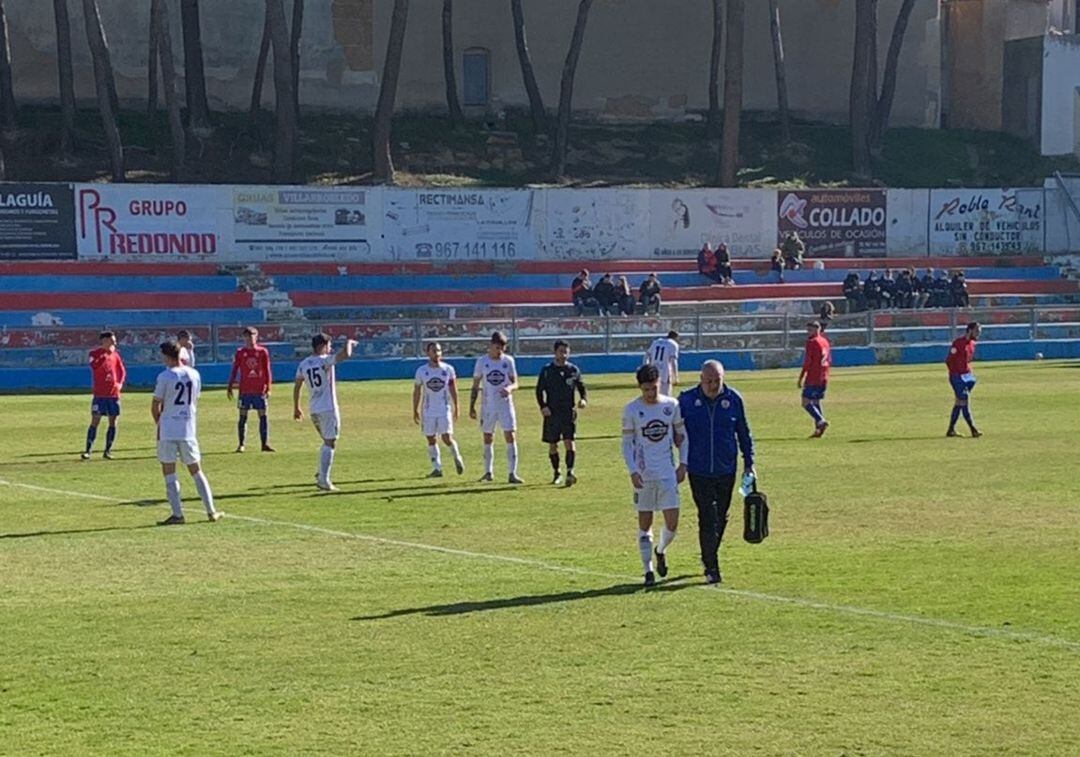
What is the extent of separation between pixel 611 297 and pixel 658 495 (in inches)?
1451

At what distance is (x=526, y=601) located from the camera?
53.1ft

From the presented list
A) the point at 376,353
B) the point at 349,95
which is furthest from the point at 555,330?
the point at 349,95

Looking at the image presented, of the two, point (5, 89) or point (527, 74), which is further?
point (527, 74)

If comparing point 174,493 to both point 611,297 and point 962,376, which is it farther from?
point 611,297

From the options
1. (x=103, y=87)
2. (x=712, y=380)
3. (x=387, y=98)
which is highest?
(x=103, y=87)

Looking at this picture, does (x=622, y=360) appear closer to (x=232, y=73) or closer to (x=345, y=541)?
(x=232, y=73)

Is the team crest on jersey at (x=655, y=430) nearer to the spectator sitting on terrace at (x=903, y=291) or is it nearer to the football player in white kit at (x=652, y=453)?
the football player in white kit at (x=652, y=453)

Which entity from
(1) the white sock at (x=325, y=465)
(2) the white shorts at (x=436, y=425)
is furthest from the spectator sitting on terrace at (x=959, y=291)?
(1) the white sock at (x=325, y=465)

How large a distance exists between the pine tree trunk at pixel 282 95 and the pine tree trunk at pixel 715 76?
1835 centimetres

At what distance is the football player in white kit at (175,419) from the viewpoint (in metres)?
21.0

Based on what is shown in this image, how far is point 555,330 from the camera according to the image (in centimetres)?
5084

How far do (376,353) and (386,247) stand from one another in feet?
27.2

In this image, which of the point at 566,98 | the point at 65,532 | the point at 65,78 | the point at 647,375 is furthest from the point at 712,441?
the point at 566,98

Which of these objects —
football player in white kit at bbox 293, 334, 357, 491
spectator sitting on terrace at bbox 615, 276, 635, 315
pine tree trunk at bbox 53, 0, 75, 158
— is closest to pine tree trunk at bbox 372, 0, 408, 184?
pine tree trunk at bbox 53, 0, 75, 158
